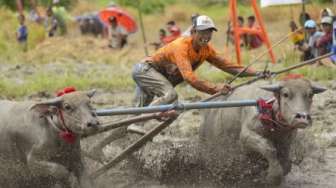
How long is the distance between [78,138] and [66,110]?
0.33 metres

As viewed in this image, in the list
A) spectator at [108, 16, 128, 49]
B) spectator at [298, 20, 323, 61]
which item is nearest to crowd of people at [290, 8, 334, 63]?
spectator at [298, 20, 323, 61]

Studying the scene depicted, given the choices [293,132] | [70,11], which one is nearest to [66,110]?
[293,132]

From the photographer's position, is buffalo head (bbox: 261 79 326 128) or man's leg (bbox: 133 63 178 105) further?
man's leg (bbox: 133 63 178 105)

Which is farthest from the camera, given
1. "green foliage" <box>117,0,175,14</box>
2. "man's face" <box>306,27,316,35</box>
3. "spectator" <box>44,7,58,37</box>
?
"green foliage" <box>117,0,175,14</box>

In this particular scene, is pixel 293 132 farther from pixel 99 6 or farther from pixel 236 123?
pixel 99 6

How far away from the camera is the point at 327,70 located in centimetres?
1464

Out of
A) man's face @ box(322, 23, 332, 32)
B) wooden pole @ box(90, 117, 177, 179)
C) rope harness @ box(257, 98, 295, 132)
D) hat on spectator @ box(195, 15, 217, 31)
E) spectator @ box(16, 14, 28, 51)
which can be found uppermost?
hat on spectator @ box(195, 15, 217, 31)

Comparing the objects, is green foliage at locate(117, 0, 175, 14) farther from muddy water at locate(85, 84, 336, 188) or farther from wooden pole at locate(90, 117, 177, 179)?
wooden pole at locate(90, 117, 177, 179)

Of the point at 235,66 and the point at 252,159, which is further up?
the point at 235,66

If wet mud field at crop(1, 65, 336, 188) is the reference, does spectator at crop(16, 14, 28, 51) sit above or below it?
above

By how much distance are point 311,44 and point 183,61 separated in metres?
6.93

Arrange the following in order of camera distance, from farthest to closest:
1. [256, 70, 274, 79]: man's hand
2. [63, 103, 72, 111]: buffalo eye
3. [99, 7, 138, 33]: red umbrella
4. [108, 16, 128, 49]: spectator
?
1. [99, 7, 138, 33]: red umbrella
2. [108, 16, 128, 49]: spectator
3. [256, 70, 274, 79]: man's hand
4. [63, 103, 72, 111]: buffalo eye

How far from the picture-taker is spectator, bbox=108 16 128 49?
2233 cm

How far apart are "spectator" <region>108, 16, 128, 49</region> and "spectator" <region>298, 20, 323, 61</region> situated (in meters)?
7.50
